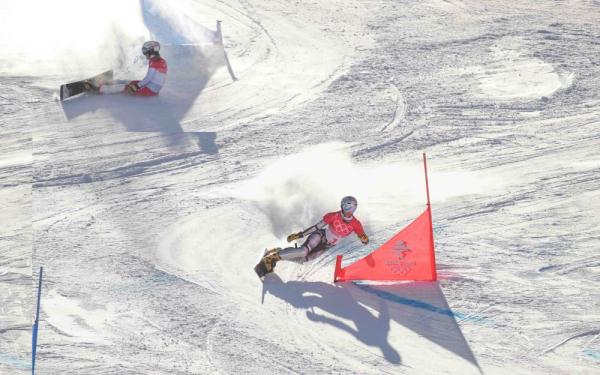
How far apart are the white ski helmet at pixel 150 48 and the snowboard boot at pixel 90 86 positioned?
41.4 inches

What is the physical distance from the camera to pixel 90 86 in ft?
49.4

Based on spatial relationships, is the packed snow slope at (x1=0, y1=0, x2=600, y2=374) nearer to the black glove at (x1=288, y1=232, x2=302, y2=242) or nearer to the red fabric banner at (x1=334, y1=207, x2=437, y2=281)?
the red fabric banner at (x1=334, y1=207, x2=437, y2=281)

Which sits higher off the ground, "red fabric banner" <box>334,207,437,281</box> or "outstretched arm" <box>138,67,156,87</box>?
"outstretched arm" <box>138,67,156,87</box>

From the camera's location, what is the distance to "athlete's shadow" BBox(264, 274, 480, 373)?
1041 cm

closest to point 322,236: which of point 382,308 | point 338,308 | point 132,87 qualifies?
point 338,308

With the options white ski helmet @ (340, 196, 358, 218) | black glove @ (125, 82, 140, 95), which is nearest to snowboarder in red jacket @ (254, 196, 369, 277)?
white ski helmet @ (340, 196, 358, 218)

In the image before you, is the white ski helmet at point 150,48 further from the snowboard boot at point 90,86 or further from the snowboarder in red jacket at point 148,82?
the snowboard boot at point 90,86

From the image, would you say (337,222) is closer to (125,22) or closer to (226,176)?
(226,176)

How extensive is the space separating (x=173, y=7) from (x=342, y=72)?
3855 millimetres

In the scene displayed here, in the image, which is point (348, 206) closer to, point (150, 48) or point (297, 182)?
point (297, 182)

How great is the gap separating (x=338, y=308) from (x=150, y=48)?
21.8ft

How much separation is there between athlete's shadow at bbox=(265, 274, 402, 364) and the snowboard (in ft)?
19.0

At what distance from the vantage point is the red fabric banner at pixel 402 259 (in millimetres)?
11008

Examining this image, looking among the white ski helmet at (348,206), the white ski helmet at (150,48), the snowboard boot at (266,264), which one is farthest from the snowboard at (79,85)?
the white ski helmet at (348,206)
